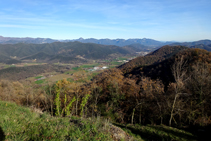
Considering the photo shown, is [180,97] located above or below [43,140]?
below

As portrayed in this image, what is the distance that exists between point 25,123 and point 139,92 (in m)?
15.4

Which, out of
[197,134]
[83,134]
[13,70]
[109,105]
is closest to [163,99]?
[197,134]

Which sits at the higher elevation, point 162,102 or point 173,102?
point 173,102

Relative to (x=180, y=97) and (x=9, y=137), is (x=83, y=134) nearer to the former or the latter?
(x=9, y=137)

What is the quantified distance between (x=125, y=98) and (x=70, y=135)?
592 inches

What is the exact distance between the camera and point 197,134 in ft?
33.8

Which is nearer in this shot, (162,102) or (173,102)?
(173,102)

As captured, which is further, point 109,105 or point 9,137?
point 109,105

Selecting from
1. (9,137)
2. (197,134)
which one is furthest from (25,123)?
(197,134)

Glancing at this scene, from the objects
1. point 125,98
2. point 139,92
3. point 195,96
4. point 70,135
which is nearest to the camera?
point 70,135

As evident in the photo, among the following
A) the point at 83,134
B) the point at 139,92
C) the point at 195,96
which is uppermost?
the point at 83,134

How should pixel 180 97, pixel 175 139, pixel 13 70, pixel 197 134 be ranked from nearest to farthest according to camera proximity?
pixel 175 139, pixel 197 134, pixel 180 97, pixel 13 70

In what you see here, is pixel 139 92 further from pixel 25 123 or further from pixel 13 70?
pixel 13 70

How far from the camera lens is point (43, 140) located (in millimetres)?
4383
